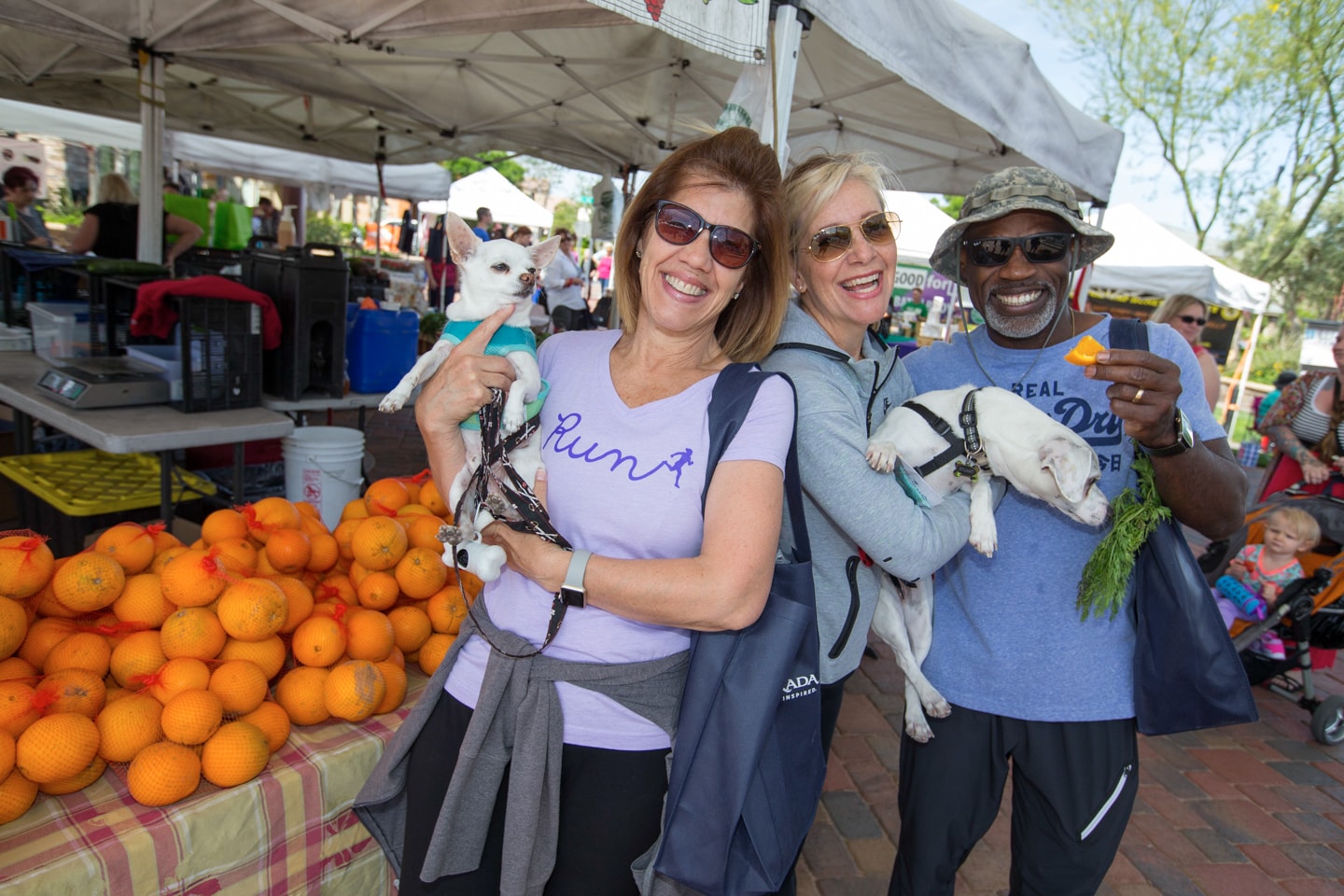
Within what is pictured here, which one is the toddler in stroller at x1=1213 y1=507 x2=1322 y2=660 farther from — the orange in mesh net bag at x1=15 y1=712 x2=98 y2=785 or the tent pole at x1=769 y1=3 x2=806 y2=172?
the orange in mesh net bag at x1=15 y1=712 x2=98 y2=785

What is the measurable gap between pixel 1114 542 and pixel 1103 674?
39 cm

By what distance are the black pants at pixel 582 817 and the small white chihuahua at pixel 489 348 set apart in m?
0.42

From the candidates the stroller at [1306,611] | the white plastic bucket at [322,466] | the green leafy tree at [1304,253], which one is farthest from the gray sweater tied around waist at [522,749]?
the green leafy tree at [1304,253]

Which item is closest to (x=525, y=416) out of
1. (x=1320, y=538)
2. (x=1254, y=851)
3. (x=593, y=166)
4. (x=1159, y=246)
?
(x=1254, y=851)

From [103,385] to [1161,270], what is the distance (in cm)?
1600

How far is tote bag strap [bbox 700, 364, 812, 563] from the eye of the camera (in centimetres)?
153

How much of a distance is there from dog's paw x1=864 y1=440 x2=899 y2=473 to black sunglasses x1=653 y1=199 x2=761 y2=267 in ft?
1.83

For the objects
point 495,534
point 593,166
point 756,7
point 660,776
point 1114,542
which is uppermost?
point 593,166

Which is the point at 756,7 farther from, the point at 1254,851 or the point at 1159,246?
the point at 1159,246

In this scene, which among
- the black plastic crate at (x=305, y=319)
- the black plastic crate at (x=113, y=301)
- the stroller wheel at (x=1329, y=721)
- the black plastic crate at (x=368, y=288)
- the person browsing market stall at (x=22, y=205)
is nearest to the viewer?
the black plastic crate at (x=305, y=319)

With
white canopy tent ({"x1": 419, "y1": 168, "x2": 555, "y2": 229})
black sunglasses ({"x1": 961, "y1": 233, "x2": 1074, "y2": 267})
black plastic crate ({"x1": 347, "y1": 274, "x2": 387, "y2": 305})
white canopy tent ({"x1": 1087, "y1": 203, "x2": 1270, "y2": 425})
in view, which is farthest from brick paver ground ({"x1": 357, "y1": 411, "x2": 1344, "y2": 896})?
white canopy tent ({"x1": 419, "y1": 168, "x2": 555, "y2": 229})

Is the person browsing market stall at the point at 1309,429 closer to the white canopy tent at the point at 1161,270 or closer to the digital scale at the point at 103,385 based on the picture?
the digital scale at the point at 103,385

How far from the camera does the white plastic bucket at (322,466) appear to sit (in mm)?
4066

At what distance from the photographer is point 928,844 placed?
6.91 ft
